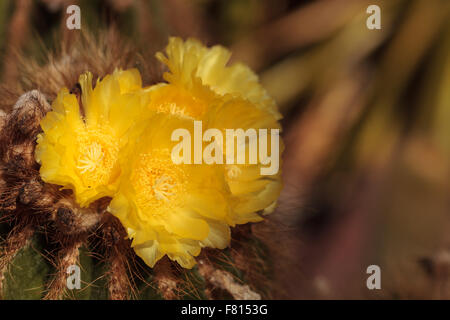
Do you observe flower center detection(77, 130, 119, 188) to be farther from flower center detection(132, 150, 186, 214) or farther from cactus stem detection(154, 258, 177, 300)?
cactus stem detection(154, 258, 177, 300)

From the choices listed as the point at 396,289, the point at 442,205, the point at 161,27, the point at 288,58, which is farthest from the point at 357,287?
the point at 161,27

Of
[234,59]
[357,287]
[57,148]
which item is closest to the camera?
[57,148]

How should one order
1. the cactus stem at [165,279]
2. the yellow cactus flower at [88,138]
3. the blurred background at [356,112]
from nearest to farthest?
the yellow cactus flower at [88,138] < the cactus stem at [165,279] < the blurred background at [356,112]

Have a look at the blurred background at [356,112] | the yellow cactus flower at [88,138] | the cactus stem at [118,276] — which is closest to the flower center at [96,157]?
the yellow cactus flower at [88,138]

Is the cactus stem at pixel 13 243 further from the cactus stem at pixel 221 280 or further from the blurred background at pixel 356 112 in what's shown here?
the blurred background at pixel 356 112
